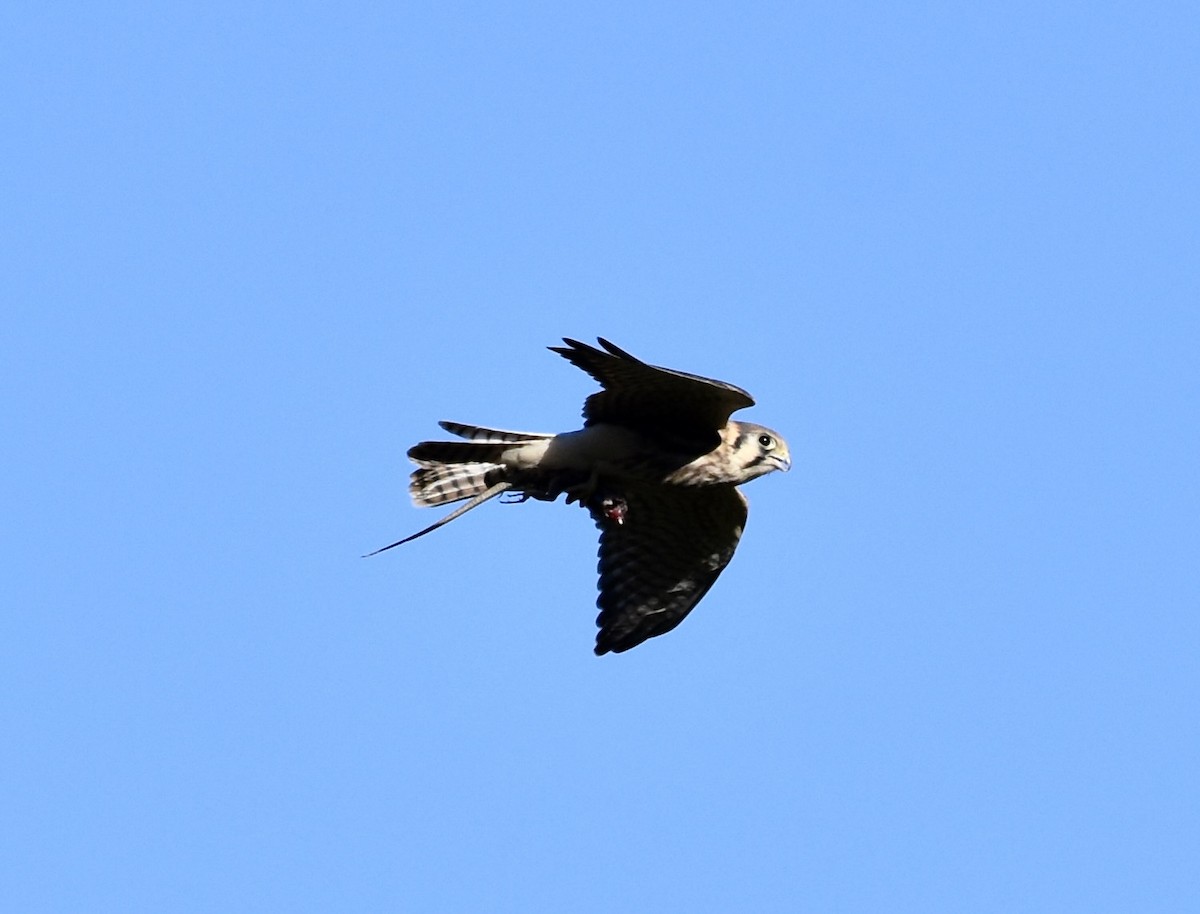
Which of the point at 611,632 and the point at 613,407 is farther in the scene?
the point at 611,632

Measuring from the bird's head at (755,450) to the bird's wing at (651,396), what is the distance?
7.0 inches

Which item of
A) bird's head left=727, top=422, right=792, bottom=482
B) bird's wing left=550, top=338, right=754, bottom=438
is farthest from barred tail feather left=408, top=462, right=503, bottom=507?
bird's head left=727, top=422, right=792, bottom=482

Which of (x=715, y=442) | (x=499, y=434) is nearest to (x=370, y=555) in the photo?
(x=499, y=434)

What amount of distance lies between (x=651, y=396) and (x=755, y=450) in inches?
35.9

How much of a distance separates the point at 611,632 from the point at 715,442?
189 centimetres

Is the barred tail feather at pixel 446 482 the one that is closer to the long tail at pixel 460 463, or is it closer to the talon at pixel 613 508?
the long tail at pixel 460 463

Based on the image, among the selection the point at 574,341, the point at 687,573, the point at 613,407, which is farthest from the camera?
the point at 687,573

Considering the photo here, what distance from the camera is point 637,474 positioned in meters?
12.4

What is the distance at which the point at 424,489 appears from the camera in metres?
12.7

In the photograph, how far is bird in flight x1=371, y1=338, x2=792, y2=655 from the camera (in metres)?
11.9

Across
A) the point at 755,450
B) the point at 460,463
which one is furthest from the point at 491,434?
the point at 755,450

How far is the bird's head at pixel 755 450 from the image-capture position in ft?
40.7

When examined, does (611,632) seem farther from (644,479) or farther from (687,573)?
(644,479)

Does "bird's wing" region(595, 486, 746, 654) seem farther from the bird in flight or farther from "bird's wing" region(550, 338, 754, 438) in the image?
"bird's wing" region(550, 338, 754, 438)
